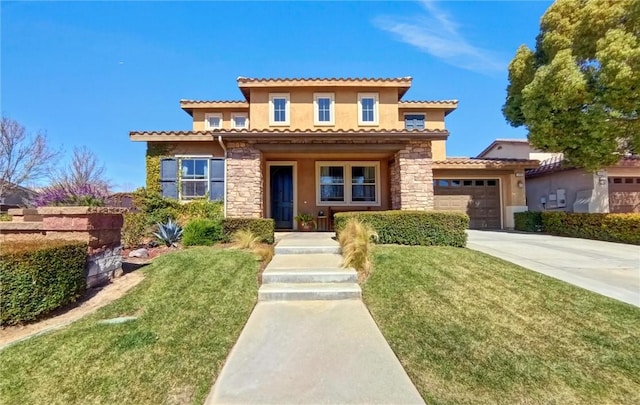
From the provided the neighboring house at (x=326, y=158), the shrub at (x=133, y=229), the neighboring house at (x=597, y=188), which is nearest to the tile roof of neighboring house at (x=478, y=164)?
the neighboring house at (x=326, y=158)

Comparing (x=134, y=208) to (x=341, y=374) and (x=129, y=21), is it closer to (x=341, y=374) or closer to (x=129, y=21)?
(x=129, y=21)

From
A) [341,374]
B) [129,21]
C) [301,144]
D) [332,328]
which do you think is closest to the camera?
[341,374]

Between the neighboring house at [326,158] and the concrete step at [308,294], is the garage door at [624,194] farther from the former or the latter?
the concrete step at [308,294]

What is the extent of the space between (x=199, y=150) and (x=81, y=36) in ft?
14.8

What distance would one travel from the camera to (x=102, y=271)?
17.9 feet

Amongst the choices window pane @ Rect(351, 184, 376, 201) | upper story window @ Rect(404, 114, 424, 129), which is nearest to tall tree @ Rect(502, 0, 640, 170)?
upper story window @ Rect(404, 114, 424, 129)

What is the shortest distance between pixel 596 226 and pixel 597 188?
3613 mm

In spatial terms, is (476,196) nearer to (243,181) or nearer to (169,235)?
(243,181)

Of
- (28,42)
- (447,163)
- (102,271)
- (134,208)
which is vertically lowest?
(102,271)

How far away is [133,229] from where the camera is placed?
9578 mm

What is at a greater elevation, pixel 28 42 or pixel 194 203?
pixel 28 42

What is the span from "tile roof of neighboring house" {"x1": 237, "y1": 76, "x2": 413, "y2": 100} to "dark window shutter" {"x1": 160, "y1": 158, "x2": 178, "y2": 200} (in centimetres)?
458

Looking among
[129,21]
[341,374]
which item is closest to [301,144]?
[129,21]

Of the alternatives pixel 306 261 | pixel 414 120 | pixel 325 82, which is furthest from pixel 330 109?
pixel 306 261
